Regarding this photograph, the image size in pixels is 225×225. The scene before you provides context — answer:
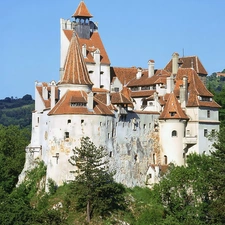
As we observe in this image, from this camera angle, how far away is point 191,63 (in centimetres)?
11325

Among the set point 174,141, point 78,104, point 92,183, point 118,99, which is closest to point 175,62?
point 174,141

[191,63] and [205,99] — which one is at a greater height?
[191,63]

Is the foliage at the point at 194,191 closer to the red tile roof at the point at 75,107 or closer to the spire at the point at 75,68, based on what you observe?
the red tile roof at the point at 75,107

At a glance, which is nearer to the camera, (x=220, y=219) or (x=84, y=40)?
(x=220, y=219)

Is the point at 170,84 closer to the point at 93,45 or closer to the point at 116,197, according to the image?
the point at 93,45

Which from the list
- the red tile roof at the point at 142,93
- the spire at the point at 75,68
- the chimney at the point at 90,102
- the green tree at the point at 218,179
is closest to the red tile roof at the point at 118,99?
the spire at the point at 75,68

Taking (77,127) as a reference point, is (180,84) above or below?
above

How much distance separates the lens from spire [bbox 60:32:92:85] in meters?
98.7

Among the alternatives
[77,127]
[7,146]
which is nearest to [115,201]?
[77,127]

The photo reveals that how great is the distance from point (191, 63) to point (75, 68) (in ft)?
70.3

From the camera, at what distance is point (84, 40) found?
112 meters

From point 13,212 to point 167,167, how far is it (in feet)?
72.6

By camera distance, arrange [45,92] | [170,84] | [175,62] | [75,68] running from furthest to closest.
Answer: [175,62], [170,84], [45,92], [75,68]

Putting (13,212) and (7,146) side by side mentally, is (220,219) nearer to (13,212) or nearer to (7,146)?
(13,212)
